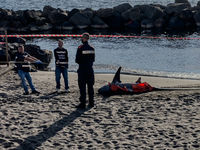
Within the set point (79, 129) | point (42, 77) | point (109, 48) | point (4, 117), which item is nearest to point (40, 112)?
point (4, 117)

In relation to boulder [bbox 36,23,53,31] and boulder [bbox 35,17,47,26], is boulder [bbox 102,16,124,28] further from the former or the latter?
boulder [bbox 35,17,47,26]

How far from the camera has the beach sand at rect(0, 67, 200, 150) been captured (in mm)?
5840

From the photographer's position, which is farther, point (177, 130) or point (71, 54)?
point (71, 54)

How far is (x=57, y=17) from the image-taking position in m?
34.9

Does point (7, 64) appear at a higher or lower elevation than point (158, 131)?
higher

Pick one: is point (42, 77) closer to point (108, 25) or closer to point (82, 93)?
point (82, 93)

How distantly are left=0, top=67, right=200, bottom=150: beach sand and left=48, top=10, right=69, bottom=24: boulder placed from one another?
26355 millimetres

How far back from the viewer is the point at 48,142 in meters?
5.89

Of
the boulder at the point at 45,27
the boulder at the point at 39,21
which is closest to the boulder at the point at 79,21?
the boulder at the point at 45,27

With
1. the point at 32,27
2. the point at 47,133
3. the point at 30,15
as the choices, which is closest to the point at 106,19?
the point at 32,27

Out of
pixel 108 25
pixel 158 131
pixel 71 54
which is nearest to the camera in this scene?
pixel 158 131

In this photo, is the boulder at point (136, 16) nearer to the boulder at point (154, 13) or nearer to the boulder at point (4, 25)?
the boulder at point (154, 13)

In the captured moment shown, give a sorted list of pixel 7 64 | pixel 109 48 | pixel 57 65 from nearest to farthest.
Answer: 1. pixel 57 65
2. pixel 7 64
3. pixel 109 48

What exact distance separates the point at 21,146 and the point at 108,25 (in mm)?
30827
